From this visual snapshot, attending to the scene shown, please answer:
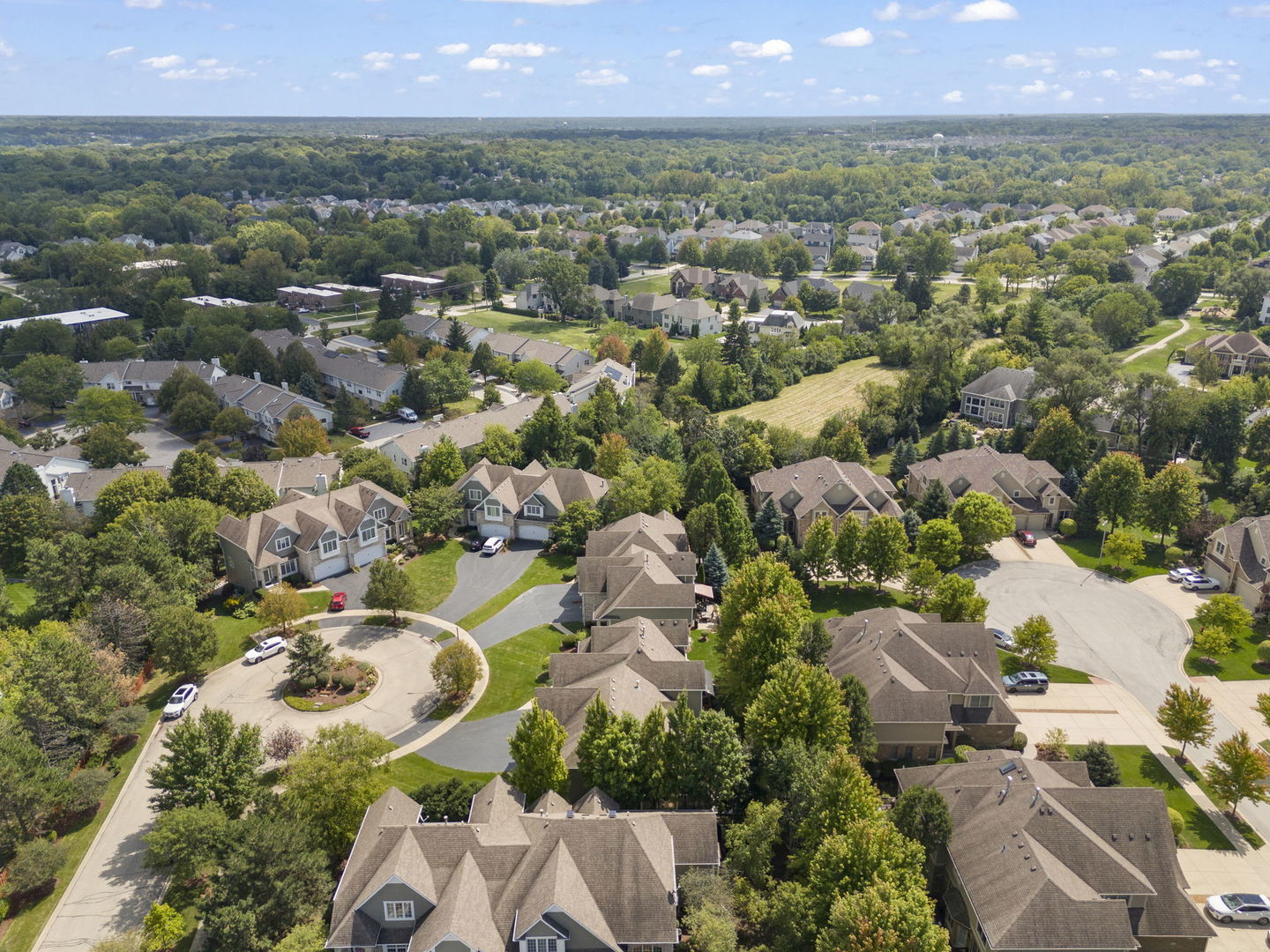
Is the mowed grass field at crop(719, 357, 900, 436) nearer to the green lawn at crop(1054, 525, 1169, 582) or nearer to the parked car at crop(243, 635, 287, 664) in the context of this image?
the green lawn at crop(1054, 525, 1169, 582)

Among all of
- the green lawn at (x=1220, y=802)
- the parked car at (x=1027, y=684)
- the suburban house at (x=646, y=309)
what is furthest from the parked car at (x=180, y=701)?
the suburban house at (x=646, y=309)

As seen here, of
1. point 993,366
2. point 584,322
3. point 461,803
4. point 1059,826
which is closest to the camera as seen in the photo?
point 1059,826

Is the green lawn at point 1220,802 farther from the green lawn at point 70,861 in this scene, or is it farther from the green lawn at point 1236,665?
the green lawn at point 70,861

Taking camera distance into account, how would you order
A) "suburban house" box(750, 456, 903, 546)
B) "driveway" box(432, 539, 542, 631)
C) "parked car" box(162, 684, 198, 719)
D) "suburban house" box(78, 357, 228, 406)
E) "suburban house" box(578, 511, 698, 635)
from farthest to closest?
"suburban house" box(78, 357, 228, 406) < "suburban house" box(750, 456, 903, 546) < "driveway" box(432, 539, 542, 631) < "suburban house" box(578, 511, 698, 635) < "parked car" box(162, 684, 198, 719)

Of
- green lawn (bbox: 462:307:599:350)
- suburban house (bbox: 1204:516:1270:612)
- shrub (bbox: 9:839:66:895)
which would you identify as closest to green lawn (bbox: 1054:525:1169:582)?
suburban house (bbox: 1204:516:1270:612)

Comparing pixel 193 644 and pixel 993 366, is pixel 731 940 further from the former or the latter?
pixel 993 366

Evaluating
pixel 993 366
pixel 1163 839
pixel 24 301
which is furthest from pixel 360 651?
pixel 24 301

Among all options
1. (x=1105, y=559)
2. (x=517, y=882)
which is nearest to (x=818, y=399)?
(x=1105, y=559)
